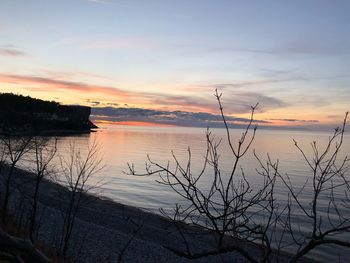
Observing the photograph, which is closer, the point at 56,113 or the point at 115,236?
the point at 115,236

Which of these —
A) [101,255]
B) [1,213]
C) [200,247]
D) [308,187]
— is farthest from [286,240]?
[308,187]

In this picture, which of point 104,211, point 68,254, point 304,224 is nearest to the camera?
point 68,254

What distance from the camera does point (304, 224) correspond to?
27781mm

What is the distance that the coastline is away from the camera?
18.2 m

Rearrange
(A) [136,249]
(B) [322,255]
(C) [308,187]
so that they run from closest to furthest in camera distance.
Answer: (A) [136,249] < (B) [322,255] < (C) [308,187]

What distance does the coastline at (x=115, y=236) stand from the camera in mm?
18188

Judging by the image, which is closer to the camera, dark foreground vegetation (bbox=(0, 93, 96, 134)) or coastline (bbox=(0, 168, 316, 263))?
coastline (bbox=(0, 168, 316, 263))

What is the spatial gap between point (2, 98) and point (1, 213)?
13371 centimetres

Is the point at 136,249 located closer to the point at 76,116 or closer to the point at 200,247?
the point at 200,247

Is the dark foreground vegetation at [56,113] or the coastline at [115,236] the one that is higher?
the dark foreground vegetation at [56,113]

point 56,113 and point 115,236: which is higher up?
point 56,113

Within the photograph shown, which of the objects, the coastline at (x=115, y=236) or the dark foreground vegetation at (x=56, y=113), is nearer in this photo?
the coastline at (x=115, y=236)

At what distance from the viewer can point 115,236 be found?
21766mm

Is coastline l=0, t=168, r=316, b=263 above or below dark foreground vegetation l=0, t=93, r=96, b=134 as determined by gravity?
below
